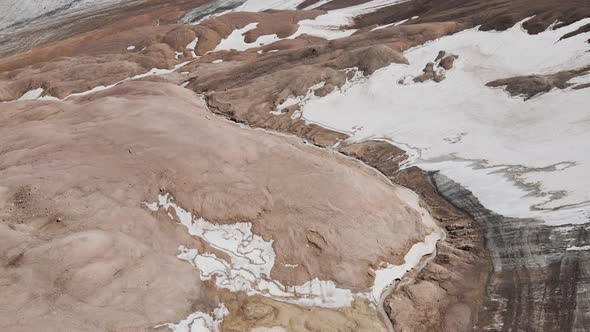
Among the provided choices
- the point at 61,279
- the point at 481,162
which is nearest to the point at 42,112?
the point at 61,279

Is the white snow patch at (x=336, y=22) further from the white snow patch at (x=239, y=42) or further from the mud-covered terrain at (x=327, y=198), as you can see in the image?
the mud-covered terrain at (x=327, y=198)

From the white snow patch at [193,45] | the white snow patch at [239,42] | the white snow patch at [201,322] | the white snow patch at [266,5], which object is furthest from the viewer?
the white snow patch at [266,5]

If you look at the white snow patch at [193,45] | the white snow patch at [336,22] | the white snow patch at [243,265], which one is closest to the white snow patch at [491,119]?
the white snow patch at [243,265]

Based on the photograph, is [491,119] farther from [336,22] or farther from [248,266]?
[336,22]

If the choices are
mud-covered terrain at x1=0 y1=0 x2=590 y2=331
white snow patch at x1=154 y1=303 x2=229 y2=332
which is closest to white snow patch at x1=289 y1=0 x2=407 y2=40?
mud-covered terrain at x1=0 y1=0 x2=590 y2=331

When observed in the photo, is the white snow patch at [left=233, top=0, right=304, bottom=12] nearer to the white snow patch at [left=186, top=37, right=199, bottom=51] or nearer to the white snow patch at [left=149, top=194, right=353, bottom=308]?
the white snow patch at [left=186, top=37, right=199, bottom=51]

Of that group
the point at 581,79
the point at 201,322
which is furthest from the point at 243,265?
the point at 581,79
